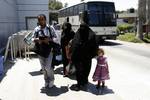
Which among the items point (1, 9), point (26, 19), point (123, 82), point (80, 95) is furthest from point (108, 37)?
point (80, 95)

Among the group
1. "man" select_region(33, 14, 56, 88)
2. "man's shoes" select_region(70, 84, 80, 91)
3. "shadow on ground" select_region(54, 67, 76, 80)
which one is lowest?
"shadow on ground" select_region(54, 67, 76, 80)

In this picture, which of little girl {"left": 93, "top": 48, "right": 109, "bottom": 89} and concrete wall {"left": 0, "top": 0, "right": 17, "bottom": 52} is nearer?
little girl {"left": 93, "top": 48, "right": 109, "bottom": 89}

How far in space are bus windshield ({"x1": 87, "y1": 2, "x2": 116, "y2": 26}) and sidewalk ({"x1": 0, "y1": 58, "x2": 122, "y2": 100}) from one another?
47.0 feet

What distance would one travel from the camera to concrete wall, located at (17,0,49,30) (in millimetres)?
32100

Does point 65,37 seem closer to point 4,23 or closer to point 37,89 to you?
point 37,89

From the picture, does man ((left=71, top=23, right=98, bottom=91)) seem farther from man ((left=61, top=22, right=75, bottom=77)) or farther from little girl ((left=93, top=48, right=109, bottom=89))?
man ((left=61, top=22, right=75, bottom=77))

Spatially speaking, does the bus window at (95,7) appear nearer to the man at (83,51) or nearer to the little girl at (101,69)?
the man at (83,51)

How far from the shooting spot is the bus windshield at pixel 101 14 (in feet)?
87.8

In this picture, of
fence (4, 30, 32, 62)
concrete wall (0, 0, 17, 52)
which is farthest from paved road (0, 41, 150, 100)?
concrete wall (0, 0, 17, 52)

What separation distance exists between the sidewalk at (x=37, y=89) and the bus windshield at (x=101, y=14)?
14325 mm

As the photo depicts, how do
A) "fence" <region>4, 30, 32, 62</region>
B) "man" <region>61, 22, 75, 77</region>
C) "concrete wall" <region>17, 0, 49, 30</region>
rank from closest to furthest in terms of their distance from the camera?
"man" <region>61, 22, 75, 77</region> < "fence" <region>4, 30, 32, 62</region> < "concrete wall" <region>17, 0, 49, 30</region>

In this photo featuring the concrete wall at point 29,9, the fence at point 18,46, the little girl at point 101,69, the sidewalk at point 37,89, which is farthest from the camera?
the concrete wall at point 29,9

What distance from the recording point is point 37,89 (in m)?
9.62

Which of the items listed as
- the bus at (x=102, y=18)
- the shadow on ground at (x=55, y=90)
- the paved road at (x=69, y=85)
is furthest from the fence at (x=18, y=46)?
the bus at (x=102, y=18)
